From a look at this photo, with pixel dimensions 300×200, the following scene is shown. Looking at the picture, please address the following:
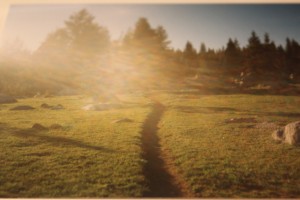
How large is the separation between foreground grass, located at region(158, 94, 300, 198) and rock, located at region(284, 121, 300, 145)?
436mm

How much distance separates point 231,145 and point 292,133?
116 inches

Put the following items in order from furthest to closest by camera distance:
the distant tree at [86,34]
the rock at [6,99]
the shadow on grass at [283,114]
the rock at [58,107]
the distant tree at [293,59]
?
the rock at [58,107] → the rock at [6,99] → the distant tree at [86,34] → the distant tree at [293,59] → the shadow on grass at [283,114]

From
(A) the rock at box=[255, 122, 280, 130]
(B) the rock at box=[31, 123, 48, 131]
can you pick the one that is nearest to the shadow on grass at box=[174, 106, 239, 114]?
(A) the rock at box=[255, 122, 280, 130]

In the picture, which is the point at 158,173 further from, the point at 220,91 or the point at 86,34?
the point at 86,34

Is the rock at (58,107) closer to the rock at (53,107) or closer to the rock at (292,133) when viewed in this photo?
the rock at (53,107)

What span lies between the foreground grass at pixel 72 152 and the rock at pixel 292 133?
7.07 m

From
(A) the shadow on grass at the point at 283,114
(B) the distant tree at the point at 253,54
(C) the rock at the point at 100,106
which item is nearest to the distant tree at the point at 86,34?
(C) the rock at the point at 100,106

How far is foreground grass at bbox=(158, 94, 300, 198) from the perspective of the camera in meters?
9.17

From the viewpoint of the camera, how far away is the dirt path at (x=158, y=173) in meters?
9.25

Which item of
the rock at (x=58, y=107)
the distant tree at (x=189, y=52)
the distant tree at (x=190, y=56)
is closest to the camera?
the distant tree at (x=189, y=52)

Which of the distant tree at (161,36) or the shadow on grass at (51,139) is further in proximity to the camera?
the distant tree at (161,36)

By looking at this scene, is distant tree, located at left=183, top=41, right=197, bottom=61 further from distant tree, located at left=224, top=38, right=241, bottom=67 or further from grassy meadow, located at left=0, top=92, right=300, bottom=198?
grassy meadow, located at left=0, top=92, right=300, bottom=198

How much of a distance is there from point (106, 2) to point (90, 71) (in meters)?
4.19

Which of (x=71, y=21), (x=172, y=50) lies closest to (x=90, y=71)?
(x=71, y=21)
